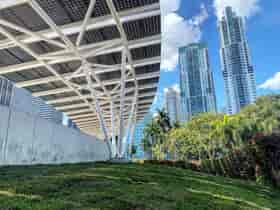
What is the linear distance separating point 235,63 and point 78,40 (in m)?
111

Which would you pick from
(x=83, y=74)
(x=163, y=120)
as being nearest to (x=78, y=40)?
(x=83, y=74)

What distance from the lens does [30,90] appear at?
68.2 ft

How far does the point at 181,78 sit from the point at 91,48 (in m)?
131

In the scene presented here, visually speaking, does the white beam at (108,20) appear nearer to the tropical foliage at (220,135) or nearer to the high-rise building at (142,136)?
the tropical foliage at (220,135)

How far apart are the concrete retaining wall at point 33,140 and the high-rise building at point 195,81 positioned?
10329 cm

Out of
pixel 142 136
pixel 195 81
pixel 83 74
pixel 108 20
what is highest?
pixel 195 81

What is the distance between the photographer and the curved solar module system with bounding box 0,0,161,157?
10.7 metres

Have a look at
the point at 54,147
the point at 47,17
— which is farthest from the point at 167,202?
the point at 47,17

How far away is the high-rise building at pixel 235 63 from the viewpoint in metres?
92.3

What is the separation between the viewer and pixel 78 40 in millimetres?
11445

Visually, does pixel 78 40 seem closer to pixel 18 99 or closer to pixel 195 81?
pixel 18 99

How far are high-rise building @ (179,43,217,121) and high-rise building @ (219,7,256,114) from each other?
670 inches

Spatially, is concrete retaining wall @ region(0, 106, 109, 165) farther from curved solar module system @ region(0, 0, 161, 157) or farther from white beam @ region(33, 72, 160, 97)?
white beam @ region(33, 72, 160, 97)

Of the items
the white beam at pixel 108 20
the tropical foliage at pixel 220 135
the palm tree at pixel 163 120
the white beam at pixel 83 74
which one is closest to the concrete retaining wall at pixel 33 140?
the white beam at pixel 108 20
